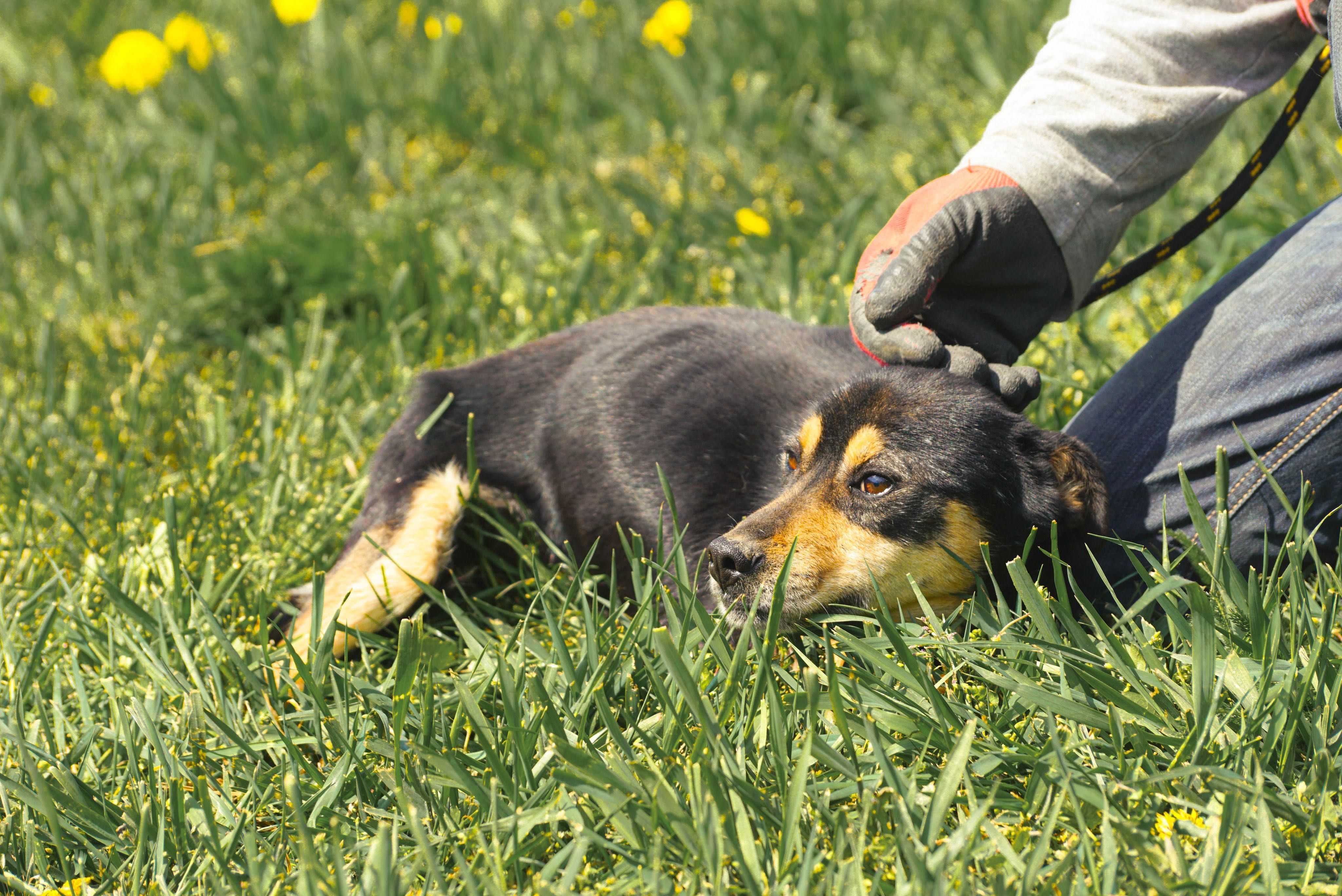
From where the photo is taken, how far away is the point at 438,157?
5836mm

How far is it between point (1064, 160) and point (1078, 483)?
761 mm

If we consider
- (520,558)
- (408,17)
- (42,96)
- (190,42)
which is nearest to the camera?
(520,558)

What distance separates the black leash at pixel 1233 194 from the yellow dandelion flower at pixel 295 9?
458 cm

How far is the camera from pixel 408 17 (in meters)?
6.61

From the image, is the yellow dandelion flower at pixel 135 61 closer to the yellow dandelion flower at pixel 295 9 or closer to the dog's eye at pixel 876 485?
the yellow dandelion flower at pixel 295 9

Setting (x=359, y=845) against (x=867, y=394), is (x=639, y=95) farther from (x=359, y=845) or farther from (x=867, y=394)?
(x=359, y=845)

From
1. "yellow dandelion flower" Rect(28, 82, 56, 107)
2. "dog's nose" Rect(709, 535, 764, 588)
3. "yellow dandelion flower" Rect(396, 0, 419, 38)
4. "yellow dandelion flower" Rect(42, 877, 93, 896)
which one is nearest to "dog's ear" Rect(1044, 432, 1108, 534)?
"dog's nose" Rect(709, 535, 764, 588)

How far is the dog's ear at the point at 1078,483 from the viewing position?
2570mm

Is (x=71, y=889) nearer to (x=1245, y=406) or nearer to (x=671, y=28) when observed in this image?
(x=1245, y=406)

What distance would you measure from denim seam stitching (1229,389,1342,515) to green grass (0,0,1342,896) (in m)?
0.23

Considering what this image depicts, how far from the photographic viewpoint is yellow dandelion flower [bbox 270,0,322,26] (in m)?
5.96

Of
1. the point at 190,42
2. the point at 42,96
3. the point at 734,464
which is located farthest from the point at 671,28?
the point at 42,96

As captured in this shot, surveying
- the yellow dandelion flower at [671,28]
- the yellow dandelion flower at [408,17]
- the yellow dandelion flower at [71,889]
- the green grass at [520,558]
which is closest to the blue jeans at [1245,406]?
the green grass at [520,558]

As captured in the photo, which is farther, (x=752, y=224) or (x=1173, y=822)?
(x=752, y=224)
